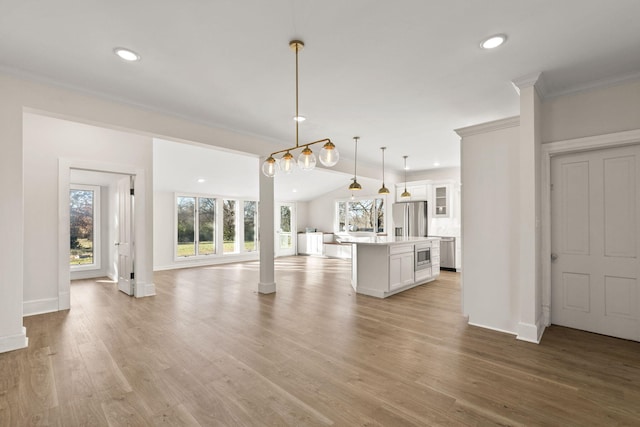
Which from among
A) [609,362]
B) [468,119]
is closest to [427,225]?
[468,119]

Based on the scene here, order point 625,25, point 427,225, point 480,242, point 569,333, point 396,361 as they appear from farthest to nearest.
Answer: point 427,225 → point 480,242 → point 569,333 → point 396,361 → point 625,25

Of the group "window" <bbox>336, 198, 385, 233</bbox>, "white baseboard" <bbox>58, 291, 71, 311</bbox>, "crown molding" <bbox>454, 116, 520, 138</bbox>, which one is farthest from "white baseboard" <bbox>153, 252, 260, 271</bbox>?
"crown molding" <bbox>454, 116, 520, 138</bbox>

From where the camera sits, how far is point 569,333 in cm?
347

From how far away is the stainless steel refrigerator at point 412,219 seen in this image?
8.62m

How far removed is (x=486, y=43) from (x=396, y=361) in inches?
113

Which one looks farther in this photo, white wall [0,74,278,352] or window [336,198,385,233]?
window [336,198,385,233]

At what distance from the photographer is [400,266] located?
18.1ft

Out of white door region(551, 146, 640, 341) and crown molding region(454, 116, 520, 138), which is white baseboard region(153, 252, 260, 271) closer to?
crown molding region(454, 116, 520, 138)

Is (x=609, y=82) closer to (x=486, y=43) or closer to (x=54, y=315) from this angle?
(x=486, y=43)

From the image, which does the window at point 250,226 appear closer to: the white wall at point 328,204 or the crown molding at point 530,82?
the white wall at point 328,204

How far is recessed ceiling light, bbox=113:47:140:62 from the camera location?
9.00 ft

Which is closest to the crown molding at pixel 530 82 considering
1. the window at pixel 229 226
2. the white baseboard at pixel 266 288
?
the white baseboard at pixel 266 288

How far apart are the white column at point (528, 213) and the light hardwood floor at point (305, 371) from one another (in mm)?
268

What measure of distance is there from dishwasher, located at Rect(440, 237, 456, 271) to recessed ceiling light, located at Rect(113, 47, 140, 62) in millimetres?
7545
